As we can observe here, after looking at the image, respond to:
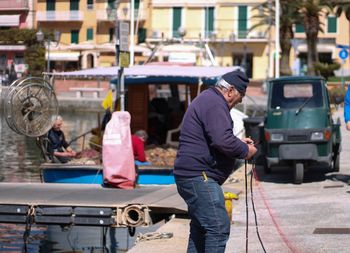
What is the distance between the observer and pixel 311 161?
1697 centimetres

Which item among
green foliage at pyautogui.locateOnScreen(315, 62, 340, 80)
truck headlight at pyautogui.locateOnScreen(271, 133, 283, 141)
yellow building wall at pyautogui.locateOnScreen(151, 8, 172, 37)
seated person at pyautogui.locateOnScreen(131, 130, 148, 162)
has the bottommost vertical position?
green foliage at pyautogui.locateOnScreen(315, 62, 340, 80)

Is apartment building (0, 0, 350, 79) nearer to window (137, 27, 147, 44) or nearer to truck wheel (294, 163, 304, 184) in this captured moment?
window (137, 27, 147, 44)

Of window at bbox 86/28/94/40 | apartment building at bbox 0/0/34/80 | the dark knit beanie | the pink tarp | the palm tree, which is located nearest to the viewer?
the dark knit beanie

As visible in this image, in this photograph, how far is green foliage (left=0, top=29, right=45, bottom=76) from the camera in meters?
22.9

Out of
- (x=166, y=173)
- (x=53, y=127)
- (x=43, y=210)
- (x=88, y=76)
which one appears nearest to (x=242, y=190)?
(x=166, y=173)

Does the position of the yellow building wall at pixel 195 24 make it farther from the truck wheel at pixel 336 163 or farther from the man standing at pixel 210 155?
the man standing at pixel 210 155

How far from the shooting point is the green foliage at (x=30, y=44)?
22922 mm

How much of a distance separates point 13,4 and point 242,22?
5806cm

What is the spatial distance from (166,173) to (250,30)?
2472 inches

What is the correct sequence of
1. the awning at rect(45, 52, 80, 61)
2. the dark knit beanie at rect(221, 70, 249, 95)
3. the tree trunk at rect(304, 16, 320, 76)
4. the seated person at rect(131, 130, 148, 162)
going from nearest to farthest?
the dark knit beanie at rect(221, 70, 249, 95) < the seated person at rect(131, 130, 148, 162) < the awning at rect(45, 52, 80, 61) < the tree trunk at rect(304, 16, 320, 76)

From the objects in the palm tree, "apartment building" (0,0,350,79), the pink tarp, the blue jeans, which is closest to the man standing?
the blue jeans

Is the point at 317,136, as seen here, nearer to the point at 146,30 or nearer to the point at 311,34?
the point at 146,30

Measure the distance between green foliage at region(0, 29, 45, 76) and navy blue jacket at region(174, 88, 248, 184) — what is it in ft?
48.8

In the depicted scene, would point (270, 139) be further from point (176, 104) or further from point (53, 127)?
point (176, 104)
